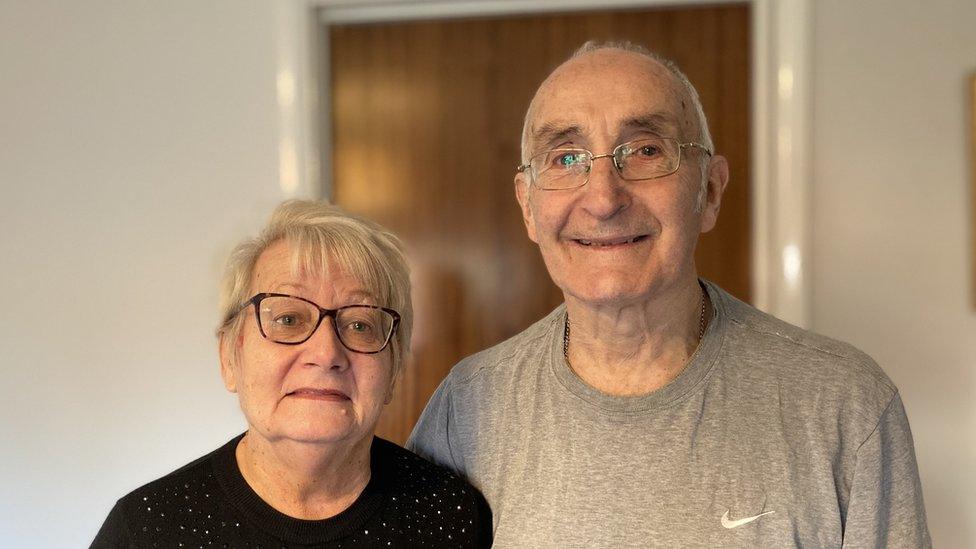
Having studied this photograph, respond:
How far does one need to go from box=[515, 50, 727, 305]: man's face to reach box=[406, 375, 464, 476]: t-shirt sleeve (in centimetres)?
36

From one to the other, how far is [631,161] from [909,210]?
112 centimetres

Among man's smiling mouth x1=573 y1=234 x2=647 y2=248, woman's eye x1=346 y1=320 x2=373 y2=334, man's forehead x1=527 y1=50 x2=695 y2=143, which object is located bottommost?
woman's eye x1=346 y1=320 x2=373 y2=334

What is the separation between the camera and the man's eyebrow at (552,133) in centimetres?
120

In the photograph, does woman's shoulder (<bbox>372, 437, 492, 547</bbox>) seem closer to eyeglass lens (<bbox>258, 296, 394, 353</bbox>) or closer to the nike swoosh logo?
eyeglass lens (<bbox>258, 296, 394, 353</bbox>)

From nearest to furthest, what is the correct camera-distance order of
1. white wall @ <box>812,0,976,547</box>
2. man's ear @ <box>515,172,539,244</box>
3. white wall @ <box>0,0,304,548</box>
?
1. man's ear @ <box>515,172,539,244</box>
2. white wall @ <box>812,0,976,547</box>
3. white wall @ <box>0,0,304,548</box>

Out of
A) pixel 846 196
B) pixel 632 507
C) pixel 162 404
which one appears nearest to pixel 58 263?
pixel 162 404

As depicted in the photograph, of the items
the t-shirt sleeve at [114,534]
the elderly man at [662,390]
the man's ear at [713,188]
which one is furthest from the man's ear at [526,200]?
the t-shirt sleeve at [114,534]

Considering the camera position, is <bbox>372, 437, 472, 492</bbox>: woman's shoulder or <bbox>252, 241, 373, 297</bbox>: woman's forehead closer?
<bbox>252, 241, 373, 297</bbox>: woman's forehead

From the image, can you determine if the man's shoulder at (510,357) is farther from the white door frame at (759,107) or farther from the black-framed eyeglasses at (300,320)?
the white door frame at (759,107)

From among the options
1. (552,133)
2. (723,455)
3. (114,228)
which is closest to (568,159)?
(552,133)

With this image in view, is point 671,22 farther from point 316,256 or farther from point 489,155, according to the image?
point 316,256

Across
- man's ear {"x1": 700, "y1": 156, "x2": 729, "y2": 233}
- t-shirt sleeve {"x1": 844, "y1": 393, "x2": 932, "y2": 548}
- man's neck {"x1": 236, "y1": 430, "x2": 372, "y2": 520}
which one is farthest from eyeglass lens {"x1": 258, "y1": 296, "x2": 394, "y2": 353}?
t-shirt sleeve {"x1": 844, "y1": 393, "x2": 932, "y2": 548}

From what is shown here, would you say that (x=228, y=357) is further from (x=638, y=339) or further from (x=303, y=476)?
(x=638, y=339)

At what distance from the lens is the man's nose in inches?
45.1
